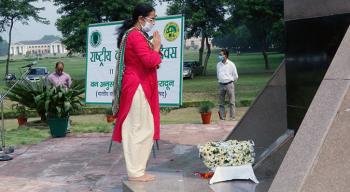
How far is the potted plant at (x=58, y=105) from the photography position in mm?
9562

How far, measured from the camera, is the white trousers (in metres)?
4.66

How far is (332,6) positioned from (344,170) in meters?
1.51

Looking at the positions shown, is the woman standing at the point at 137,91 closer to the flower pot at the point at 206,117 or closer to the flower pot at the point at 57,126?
the flower pot at the point at 57,126

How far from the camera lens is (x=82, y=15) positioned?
110ft

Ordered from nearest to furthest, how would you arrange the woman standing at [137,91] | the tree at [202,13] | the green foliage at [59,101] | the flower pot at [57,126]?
the woman standing at [137,91]
the flower pot at [57,126]
the green foliage at [59,101]
the tree at [202,13]

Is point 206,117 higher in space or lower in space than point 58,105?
lower

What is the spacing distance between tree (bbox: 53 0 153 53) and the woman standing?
28521 mm

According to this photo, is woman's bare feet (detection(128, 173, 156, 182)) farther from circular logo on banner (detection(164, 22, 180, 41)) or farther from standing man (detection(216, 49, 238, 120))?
standing man (detection(216, 49, 238, 120))

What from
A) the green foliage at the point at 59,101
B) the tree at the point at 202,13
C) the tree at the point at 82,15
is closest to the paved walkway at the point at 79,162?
the green foliage at the point at 59,101

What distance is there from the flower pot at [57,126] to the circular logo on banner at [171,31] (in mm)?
3371

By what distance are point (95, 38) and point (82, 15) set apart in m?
26.0

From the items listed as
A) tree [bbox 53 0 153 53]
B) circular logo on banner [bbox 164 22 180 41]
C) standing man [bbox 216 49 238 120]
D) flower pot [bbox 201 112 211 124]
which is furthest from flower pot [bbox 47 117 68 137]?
tree [bbox 53 0 153 53]

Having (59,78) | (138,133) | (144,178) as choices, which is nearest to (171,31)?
(138,133)

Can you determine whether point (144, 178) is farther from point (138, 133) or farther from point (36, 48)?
point (36, 48)
